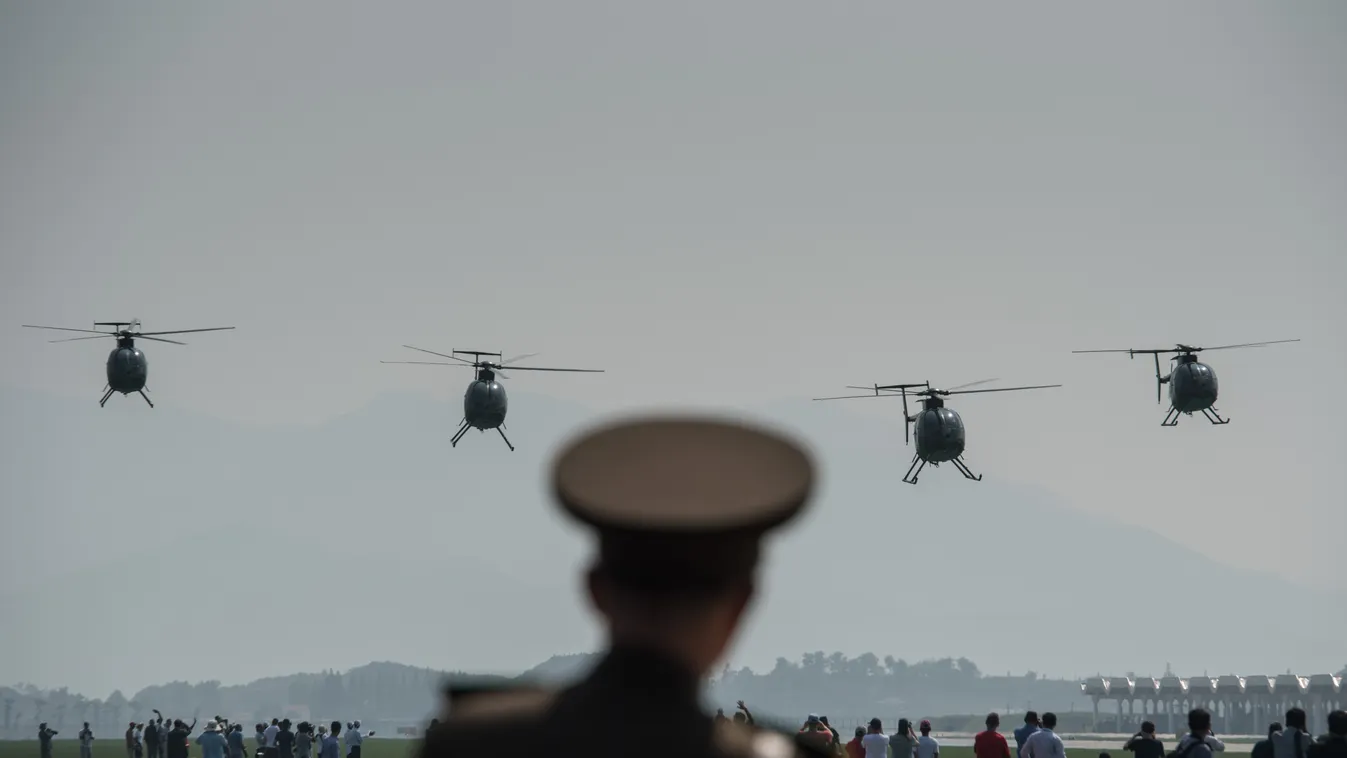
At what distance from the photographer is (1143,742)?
21.3 meters

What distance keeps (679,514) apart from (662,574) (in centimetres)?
12

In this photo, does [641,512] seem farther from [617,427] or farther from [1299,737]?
[1299,737]

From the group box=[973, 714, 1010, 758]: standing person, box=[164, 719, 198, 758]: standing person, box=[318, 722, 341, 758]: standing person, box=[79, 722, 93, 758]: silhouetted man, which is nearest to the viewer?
box=[973, 714, 1010, 758]: standing person

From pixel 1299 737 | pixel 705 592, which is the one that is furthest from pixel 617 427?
pixel 1299 737

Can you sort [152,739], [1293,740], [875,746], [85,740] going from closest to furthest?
[1293,740] < [875,746] < [152,739] < [85,740]

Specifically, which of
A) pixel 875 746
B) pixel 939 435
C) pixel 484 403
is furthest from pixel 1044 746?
pixel 484 403

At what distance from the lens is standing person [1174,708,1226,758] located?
639 inches

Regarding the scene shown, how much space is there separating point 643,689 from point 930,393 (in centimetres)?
6615

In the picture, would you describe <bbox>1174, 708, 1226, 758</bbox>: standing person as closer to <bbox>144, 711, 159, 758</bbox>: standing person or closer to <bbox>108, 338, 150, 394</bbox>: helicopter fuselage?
<bbox>144, 711, 159, 758</bbox>: standing person

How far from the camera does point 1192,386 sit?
2707 inches

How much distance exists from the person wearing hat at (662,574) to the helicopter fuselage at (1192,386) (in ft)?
226

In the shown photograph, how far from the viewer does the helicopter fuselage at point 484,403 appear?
226 feet

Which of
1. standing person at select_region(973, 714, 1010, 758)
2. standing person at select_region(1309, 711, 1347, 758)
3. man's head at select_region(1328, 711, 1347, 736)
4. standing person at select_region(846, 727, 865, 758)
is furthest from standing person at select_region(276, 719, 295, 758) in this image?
man's head at select_region(1328, 711, 1347, 736)

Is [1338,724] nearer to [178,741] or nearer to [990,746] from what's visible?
[990,746]
